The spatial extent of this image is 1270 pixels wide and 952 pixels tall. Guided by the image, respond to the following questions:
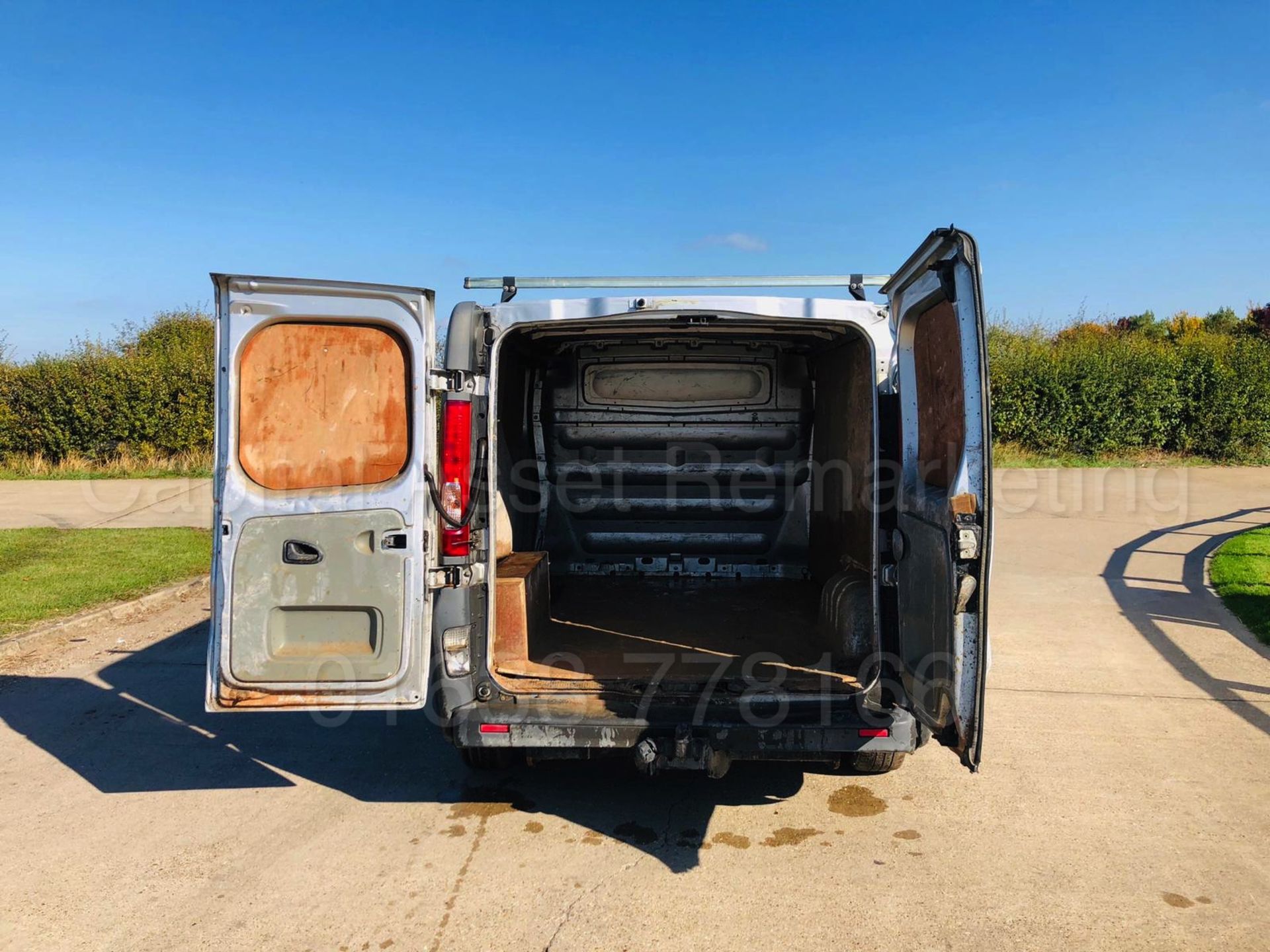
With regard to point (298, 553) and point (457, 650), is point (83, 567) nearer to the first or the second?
point (298, 553)

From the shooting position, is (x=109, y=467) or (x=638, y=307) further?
(x=109, y=467)

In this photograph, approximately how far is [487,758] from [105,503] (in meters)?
13.6

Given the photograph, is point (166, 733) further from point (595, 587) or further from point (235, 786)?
point (595, 587)

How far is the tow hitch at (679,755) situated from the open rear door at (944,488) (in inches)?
33.9

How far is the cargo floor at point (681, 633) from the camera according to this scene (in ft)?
15.1

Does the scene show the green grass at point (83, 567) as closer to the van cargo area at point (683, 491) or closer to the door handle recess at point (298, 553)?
the van cargo area at point (683, 491)

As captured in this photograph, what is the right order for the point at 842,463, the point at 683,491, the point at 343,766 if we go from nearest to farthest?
the point at 343,766 < the point at 842,463 < the point at 683,491

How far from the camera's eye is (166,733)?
5.54 metres

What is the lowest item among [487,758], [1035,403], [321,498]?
[487,758]

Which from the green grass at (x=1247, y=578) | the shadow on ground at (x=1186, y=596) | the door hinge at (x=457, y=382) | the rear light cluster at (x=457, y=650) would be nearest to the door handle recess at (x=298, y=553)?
the rear light cluster at (x=457, y=650)

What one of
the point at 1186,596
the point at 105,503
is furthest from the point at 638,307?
the point at 105,503

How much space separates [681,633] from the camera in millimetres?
5453

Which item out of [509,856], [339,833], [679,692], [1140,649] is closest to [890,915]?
[679,692]

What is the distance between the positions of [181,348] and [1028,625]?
20.4 metres
